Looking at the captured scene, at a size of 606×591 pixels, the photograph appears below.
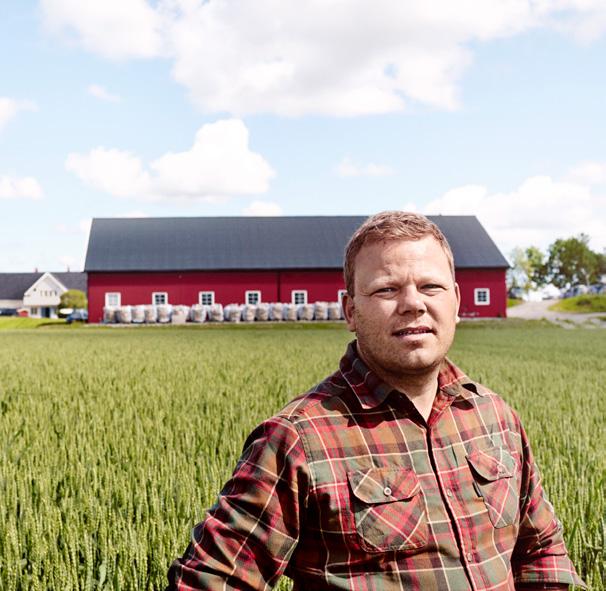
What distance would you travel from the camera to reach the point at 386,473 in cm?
163

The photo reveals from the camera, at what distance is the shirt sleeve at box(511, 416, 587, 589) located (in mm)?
1885

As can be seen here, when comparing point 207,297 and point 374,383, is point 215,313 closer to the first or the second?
point 207,297

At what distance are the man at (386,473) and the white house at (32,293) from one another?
8118 centimetres

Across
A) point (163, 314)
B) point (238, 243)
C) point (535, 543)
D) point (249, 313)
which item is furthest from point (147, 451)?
point (238, 243)

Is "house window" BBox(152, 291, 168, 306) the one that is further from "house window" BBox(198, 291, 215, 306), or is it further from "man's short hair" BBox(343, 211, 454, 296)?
"man's short hair" BBox(343, 211, 454, 296)

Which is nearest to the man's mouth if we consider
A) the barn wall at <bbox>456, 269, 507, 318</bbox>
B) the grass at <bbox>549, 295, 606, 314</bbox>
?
the barn wall at <bbox>456, 269, 507, 318</bbox>

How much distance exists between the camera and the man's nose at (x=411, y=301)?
67.7 inches

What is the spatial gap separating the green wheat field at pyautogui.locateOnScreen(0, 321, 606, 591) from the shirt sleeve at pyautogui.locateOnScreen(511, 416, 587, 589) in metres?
0.98

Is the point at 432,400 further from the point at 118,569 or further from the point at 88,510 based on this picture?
the point at 88,510

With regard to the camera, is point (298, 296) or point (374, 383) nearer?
point (374, 383)

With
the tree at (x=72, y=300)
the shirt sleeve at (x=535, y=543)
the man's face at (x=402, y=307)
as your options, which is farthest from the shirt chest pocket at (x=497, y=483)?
the tree at (x=72, y=300)

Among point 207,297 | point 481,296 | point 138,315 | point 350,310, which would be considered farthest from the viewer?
point 481,296

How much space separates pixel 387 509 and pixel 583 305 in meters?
52.6

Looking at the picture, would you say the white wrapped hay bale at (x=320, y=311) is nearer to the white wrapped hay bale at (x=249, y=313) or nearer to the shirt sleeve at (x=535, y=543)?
the white wrapped hay bale at (x=249, y=313)
